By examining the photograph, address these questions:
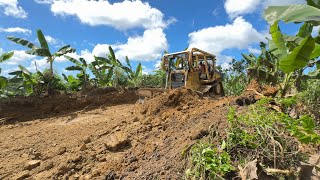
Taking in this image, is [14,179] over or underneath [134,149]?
underneath

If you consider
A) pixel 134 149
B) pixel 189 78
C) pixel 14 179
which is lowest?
pixel 14 179

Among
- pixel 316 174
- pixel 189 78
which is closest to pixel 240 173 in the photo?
pixel 316 174

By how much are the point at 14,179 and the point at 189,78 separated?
7676mm

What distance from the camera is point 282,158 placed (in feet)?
10.4

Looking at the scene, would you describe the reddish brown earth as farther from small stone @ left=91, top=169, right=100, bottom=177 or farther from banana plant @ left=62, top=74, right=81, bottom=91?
banana plant @ left=62, top=74, right=81, bottom=91

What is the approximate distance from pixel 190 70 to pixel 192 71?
0.47ft

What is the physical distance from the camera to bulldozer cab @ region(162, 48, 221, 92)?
11.3 meters

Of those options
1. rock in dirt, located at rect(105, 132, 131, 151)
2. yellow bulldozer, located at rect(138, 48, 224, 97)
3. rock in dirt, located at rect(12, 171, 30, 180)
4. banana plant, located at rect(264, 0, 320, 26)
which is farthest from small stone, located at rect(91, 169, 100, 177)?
yellow bulldozer, located at rect(138, 48, 224, 97)

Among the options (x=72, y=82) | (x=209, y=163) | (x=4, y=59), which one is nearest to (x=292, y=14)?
(x=209, y=163)

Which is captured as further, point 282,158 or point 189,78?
point 189,78

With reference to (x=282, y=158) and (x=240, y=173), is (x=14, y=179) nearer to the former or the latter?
(x=240, y=173)

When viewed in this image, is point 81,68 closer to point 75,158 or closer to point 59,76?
point 59,76

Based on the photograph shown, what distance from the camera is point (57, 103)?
477 inches

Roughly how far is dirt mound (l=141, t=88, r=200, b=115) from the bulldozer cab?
399 centimetres
